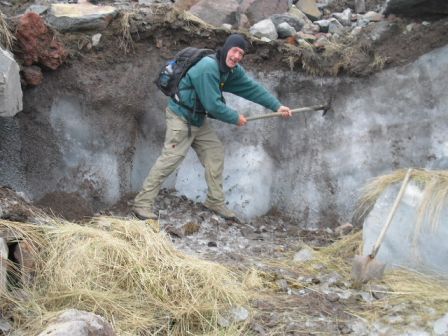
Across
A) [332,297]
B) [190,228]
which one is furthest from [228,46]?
[332,297]

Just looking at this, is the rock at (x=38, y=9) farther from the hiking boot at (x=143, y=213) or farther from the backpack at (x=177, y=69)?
the hiking boot at (x=143, y=213)

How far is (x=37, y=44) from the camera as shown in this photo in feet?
23.4

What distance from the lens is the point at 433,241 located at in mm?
5684

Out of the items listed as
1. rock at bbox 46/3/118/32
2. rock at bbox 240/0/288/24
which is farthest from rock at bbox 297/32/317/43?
rock at bbox 46/3/118/32

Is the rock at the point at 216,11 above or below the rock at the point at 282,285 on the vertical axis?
above

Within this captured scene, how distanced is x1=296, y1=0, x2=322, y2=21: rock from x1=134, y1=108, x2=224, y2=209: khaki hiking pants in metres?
3.10

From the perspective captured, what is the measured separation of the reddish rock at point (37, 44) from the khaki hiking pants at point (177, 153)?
145cm

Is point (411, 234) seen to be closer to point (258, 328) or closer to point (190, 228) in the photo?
point (258, 328)

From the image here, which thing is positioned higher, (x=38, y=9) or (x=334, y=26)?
(x=334, y=26)

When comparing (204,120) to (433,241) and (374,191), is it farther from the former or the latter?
(433,241)

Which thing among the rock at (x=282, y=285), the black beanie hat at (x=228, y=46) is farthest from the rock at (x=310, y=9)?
the rock at (x=282, y=285)

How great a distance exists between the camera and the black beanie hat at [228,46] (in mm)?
6562

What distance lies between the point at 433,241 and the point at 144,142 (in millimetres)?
3943

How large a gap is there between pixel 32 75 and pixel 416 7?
4.74m
